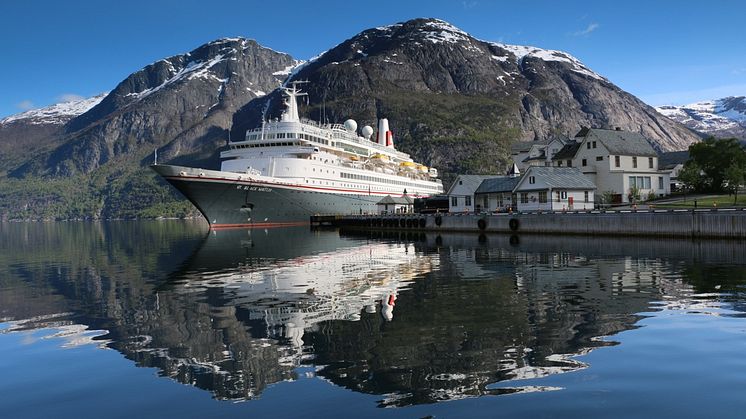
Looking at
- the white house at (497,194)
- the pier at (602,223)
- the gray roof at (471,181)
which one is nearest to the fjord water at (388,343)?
the pier at (602,223)

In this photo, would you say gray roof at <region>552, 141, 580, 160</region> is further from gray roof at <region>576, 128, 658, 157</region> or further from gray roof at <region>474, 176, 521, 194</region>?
gray roof at <region>474, 176, 521, 194</region>

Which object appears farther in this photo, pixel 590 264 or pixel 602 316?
pixel 590 264

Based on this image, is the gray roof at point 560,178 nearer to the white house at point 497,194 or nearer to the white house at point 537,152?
the white house at point 497,194

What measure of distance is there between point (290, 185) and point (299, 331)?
61259mm

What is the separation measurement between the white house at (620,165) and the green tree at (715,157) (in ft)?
14.7

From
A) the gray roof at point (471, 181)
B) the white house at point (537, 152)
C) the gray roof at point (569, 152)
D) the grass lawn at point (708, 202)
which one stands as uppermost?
the white house at point (537, 152)

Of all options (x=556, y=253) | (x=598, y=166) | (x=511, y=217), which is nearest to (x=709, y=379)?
(x=556, y=253)

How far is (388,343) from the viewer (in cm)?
1344

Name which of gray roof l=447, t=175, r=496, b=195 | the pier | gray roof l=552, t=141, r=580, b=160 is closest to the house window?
gray roof l=552, t=141, r=580, b=160

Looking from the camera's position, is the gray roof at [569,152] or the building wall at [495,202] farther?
the gray roof at [569,152]

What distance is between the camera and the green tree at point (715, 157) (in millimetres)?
64562

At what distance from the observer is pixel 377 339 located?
13.9 meters

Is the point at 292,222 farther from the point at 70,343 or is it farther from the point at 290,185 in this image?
the point at 70,343

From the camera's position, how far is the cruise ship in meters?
68.3
